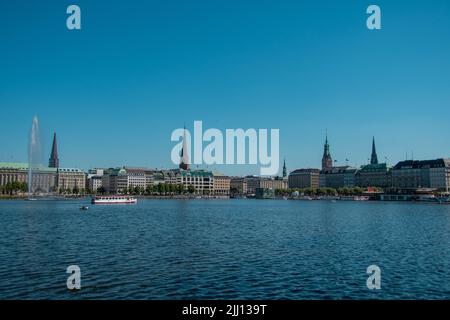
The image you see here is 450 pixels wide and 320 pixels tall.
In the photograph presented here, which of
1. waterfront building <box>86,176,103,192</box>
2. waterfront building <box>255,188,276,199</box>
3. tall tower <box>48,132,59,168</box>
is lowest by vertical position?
waterfront building <box>255,188,276,199</box>

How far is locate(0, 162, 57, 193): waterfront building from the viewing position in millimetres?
147500

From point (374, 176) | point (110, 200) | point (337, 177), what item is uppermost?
point (374, 176)

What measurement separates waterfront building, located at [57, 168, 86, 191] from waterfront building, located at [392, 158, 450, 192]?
375ft

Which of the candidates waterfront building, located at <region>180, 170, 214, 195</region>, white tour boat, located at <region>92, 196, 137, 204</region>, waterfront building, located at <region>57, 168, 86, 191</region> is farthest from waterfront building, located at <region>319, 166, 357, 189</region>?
white tour boat, located at <region>92, 196, 137, 204</region>

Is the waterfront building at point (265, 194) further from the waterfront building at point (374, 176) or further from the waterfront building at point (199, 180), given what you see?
the waterfront building at point (374, 176)

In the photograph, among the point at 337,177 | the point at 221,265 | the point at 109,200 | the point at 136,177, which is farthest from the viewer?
the point at 337,177

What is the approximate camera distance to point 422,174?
487 feet

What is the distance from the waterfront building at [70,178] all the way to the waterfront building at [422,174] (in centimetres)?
11419

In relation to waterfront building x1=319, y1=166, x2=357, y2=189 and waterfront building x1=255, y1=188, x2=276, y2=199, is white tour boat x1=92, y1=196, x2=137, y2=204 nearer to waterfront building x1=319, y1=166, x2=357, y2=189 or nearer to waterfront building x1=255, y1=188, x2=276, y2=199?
waterfront building x1=255, y1=188, x2=276, y2=199

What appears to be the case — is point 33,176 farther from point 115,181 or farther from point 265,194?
point 265,194

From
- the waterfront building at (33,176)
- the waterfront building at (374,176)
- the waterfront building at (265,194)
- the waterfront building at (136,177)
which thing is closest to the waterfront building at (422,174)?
the waterfront building at (374,176)

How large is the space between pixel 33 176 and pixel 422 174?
4994 inches

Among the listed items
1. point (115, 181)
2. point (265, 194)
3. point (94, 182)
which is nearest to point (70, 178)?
point (94, 182)
